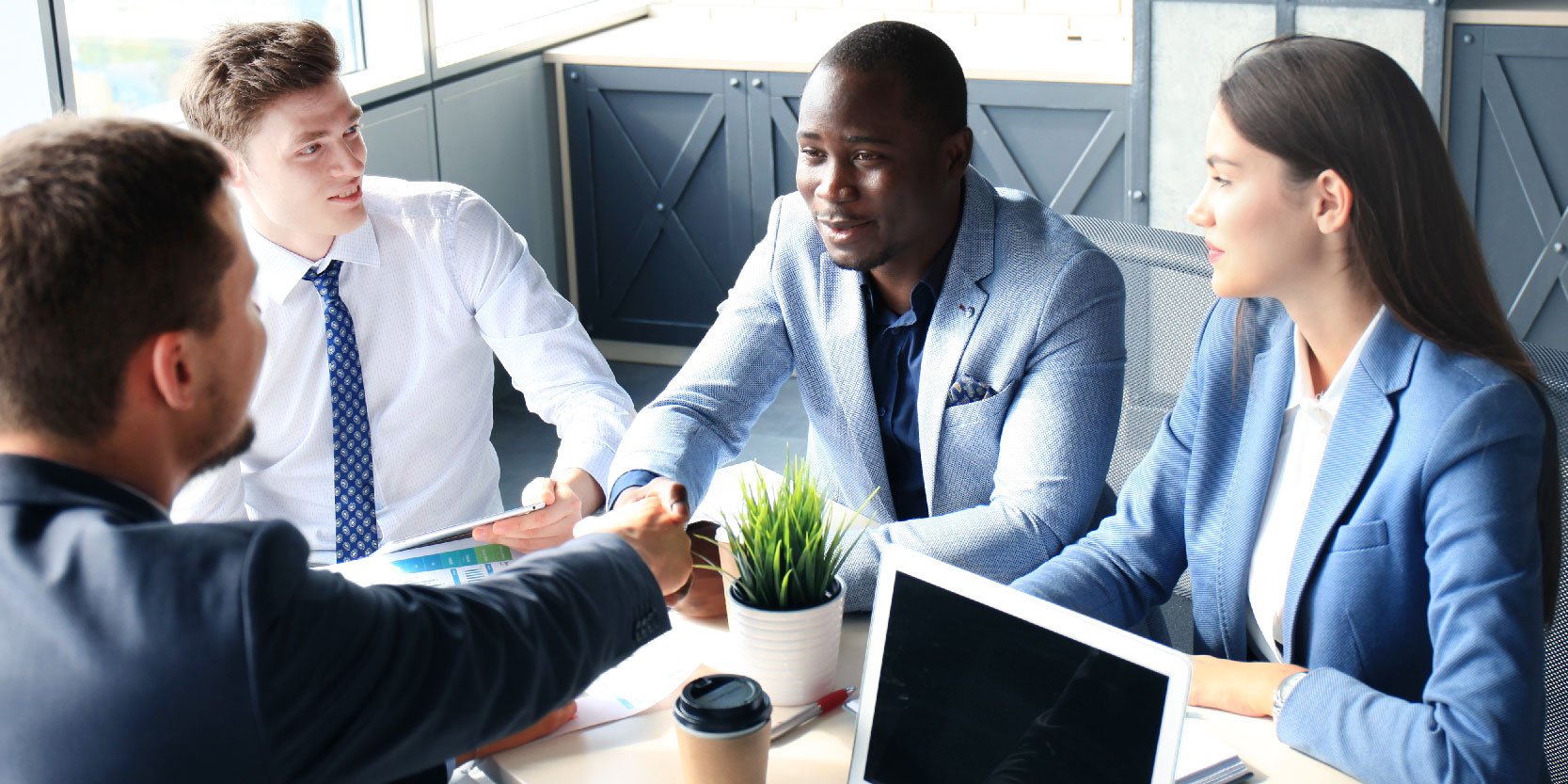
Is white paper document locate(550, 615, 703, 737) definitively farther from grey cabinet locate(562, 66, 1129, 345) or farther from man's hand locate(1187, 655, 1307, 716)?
grey cabinet locate(562, 66, 1129, 345)

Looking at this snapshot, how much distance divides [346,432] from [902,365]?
0.86 meters

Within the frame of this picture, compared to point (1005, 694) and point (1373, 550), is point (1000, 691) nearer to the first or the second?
point (1005, 694)

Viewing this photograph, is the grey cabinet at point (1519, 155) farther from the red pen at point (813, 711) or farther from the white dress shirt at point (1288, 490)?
the red pen at point (813, 711)

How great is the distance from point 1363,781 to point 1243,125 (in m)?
0.70

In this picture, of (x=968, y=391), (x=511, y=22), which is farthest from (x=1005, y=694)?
(x=511, y=22)

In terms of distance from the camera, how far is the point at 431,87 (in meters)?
4.60

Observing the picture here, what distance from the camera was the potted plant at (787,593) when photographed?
5.03 ft

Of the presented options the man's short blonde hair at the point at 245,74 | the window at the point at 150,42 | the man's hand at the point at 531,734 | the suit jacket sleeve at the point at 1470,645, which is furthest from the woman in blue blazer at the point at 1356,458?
the window at the point at 150,42

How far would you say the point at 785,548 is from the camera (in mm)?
1535

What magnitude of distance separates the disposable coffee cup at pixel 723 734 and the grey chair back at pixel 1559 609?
2.78ft

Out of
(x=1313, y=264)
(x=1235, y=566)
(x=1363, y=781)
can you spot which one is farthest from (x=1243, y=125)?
(x=1363, y=781)

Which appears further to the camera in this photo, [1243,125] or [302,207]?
[302,207]

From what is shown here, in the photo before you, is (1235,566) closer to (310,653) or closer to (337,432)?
(310,653)

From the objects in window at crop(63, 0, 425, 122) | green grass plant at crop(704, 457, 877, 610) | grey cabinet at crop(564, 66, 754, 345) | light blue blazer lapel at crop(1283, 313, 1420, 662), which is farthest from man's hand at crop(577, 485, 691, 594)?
grey cabinet at crop(564, 66, 754, 345)
